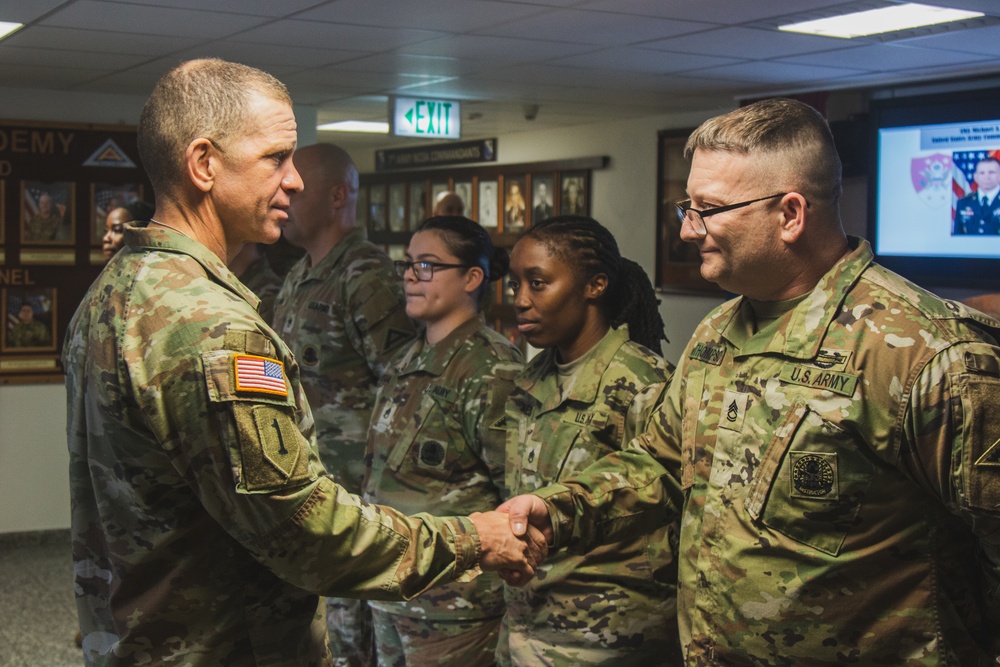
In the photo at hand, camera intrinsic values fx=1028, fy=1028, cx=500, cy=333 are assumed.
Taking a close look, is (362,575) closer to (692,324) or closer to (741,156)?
(741,156)

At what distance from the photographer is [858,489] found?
1771 mm

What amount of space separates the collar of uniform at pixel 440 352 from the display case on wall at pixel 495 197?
14.6ft

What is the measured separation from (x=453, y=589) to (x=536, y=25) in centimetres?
242

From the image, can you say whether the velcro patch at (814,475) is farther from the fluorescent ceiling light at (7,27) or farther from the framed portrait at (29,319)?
the framed portrait at (29,319)

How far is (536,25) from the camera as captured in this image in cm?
425

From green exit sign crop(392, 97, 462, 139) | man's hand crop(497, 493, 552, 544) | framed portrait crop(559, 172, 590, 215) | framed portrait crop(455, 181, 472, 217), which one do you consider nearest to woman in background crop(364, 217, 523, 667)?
man's hand crop(497, 493, 552, 544)

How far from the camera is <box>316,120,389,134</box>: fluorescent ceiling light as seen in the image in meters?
8.31

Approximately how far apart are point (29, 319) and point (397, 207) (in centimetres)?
491

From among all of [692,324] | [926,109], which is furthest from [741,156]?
[692,324]

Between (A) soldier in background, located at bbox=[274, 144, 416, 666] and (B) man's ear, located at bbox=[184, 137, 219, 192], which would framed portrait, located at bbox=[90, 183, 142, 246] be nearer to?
(A) soldier in background, located at bbox=[274, 144, 416, 666]

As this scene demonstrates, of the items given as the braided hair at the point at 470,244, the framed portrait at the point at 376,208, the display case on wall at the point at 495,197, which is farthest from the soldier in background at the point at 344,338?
the framed portrait at the point at 376,208

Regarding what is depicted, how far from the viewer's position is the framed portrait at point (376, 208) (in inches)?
425

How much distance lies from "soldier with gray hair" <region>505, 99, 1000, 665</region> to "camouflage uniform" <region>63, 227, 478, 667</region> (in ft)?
1.85

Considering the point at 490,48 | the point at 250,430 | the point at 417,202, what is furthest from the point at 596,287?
the point at 417,202
